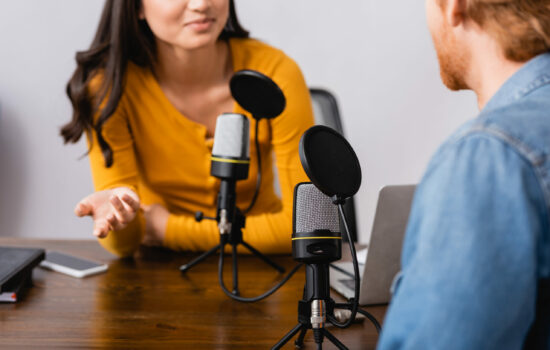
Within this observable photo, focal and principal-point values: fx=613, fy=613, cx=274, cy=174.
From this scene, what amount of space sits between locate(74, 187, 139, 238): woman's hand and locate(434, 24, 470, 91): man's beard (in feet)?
2.34

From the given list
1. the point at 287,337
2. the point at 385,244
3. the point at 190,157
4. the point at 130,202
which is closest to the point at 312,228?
the point at 287,337

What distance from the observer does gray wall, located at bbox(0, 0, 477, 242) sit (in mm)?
2637

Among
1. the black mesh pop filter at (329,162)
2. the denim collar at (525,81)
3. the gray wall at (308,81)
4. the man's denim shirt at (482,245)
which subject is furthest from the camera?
the gray wall at (308,81)

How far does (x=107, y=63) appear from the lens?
155 centimetres

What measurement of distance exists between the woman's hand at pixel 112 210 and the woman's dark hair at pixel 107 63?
0.24m

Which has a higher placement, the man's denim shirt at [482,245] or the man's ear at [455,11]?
the man's ear at [455,11]

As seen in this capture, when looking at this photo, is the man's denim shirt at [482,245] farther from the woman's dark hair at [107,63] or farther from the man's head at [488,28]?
the woman's dark hair at [107,63]

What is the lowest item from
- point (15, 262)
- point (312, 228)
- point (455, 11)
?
point (15, 262)

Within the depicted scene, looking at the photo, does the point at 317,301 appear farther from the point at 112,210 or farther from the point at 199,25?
the point at 199,25

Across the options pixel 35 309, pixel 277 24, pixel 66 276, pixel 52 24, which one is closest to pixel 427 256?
pixel 35 309

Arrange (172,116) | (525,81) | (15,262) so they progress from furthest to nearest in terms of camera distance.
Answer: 1. (172,116)
2. (15,262)
3. (525,81)

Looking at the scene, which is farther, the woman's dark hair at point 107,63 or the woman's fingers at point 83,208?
the woman's dark hair at point 107,63

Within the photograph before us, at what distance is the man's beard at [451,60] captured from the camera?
2.30 feet

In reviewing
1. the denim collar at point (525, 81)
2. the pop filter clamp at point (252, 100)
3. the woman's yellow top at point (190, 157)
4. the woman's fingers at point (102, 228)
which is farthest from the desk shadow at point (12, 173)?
the denim collar at point (525, 81)
